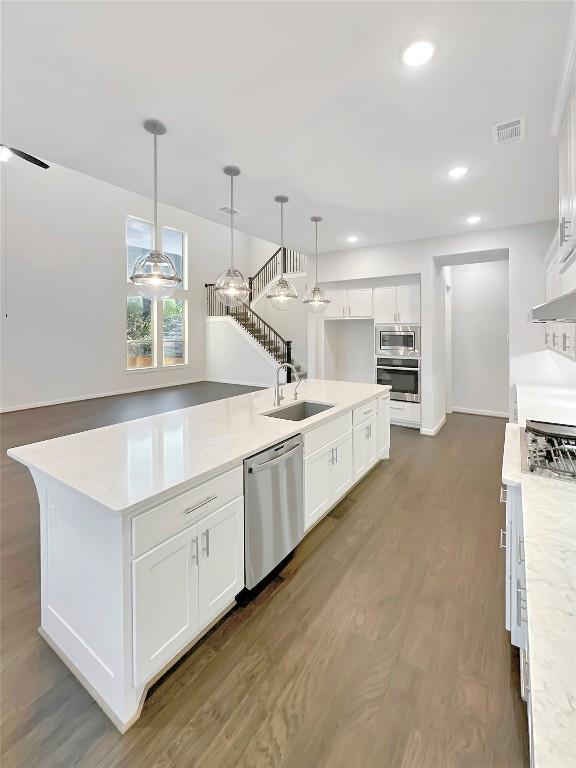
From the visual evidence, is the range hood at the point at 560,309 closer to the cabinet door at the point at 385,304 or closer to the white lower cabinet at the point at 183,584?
the white lower cabinet at the point at 183,584

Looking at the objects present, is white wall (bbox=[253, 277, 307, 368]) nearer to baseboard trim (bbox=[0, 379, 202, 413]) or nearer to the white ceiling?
baseboard trim (bbox=[0, 379, 202, 413])

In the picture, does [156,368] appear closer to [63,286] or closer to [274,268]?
[63,286]

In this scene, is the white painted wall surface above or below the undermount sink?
above

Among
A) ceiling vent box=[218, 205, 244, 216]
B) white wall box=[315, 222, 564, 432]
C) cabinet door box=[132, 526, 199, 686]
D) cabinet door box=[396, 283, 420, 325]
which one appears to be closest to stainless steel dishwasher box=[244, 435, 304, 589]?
cabinet door box=[132, 526, 199, 686]

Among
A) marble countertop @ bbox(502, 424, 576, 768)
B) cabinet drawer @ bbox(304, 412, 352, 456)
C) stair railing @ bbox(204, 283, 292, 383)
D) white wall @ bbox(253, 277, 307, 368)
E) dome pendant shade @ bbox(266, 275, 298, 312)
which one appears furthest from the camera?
white wall @ bbox(253, 277, 307, 368)

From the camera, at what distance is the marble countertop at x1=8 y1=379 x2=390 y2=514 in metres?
1.50

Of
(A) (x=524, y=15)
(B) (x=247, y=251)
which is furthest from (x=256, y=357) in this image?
(A) (x=524, y=15)

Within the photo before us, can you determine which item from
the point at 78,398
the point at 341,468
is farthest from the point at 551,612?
the point at 78,398

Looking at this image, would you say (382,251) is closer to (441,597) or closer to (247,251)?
(441,597)

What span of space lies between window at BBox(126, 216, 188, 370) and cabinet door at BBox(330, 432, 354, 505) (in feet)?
23.6

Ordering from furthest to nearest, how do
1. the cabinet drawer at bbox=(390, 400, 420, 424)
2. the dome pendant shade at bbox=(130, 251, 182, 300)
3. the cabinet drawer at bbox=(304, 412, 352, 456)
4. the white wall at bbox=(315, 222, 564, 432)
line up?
the cabinet drawer at bbox=(390, 400, 420, 424) → the white wall at bbox=(315, 222, 564, 432) → the cabinet drawer at bbox=(304, 412, 352, 456) → the dome pendant shade at bbox=(130, 251, 182, 300)

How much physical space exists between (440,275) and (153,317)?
7.11m

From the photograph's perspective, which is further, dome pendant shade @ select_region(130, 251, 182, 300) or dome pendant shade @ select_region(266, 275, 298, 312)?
dome pendant shade @ select_region(266, 275, 298, 312)

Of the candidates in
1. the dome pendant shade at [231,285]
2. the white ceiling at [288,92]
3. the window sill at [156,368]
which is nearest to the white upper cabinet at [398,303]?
the white ceiling at [288,92]
